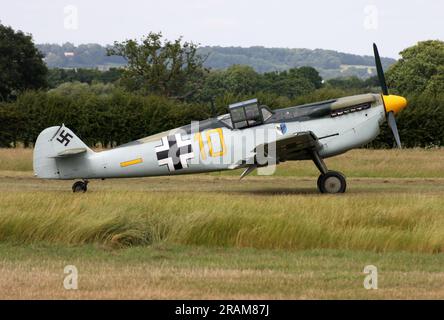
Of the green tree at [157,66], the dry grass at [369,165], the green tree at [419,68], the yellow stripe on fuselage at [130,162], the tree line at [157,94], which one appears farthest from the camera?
the green tree at [419,68]

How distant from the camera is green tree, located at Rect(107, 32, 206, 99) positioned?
6550 cm

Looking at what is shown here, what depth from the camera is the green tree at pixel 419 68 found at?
87875 millimetres

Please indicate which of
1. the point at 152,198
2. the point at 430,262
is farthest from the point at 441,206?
the point at 152,198

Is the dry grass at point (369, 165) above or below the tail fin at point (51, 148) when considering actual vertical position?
below

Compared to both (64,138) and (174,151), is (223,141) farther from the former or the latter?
(64,138)

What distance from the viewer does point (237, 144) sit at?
1914cm

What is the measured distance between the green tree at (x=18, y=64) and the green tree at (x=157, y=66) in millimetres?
10457

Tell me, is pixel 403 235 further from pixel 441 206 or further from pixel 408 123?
pixel 408 123

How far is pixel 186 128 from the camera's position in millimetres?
19438

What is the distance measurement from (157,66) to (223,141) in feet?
154

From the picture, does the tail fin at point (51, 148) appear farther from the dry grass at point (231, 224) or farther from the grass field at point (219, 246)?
the dry grass at point (231, 224)

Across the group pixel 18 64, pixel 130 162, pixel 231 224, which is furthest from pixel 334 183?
pixel 18 64

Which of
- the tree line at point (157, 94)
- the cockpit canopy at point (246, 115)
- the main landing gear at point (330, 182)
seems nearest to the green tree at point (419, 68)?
the tree line at point (157, 94)
